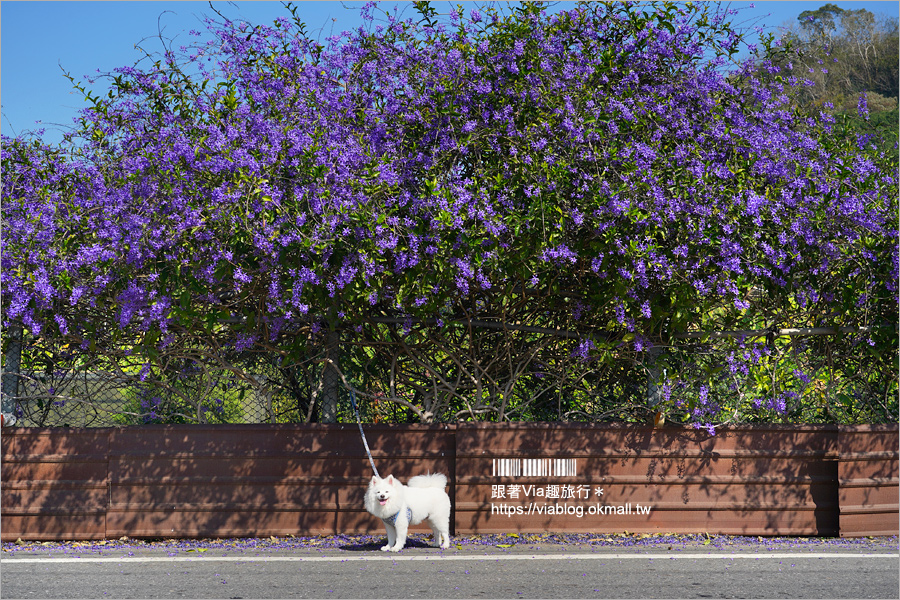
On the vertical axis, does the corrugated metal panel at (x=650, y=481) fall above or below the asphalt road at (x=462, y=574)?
above

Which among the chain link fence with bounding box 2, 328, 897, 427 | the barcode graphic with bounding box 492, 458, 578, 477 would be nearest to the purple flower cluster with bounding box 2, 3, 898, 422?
the chain link fence with bounding box 2, 328, 897, 427

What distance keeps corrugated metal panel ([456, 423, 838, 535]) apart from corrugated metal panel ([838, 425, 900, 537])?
12cm

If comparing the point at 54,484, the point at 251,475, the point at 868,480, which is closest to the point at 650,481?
the point at 868,480

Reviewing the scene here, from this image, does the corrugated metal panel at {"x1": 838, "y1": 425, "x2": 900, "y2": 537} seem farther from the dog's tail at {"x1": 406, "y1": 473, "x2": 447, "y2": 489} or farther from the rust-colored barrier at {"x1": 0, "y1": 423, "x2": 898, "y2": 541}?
the dog's tail at {"x1": 406, "y1": 473, "x2": 447, "y2": 489}

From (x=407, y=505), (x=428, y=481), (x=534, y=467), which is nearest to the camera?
(x=407, y=505)

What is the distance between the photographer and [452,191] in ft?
21.8

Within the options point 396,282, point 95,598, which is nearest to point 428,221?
point 396,282

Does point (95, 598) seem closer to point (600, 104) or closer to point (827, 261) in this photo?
point (600, 104)

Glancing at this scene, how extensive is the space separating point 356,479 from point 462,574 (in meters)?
1.69

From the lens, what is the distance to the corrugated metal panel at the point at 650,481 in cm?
750

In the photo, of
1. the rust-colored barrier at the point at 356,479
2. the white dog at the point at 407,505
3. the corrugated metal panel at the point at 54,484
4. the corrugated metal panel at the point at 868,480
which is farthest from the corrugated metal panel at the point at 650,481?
the corrugated metal panel at the point at 54,484

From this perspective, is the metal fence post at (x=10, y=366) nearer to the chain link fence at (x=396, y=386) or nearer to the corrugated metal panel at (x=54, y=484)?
the chain link fence at (x=396, y=386)

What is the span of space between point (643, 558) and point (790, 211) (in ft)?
10.3

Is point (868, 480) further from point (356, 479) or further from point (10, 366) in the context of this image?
point (10, 366)
